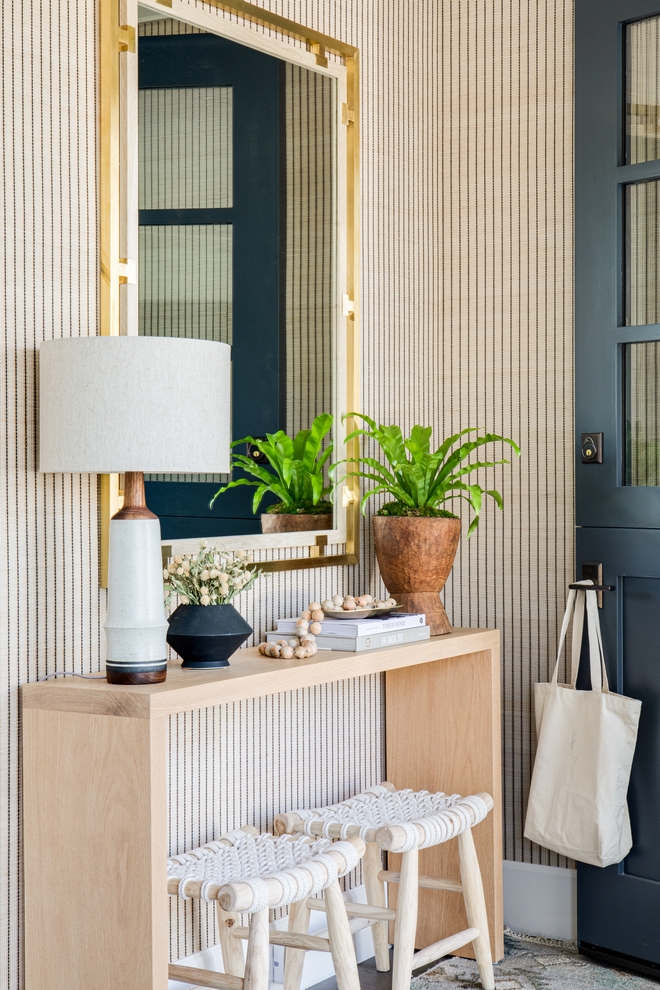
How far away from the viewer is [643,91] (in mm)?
2691

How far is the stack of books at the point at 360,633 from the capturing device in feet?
7.55

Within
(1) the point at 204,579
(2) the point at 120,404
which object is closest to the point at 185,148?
(2) the point at 120,404

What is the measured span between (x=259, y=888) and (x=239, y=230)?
4.35 feet

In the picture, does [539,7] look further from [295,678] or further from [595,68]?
[295,678]

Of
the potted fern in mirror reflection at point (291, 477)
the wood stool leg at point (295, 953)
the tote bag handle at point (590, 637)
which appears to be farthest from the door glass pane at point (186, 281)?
the wood stool leg at point (295, 953)

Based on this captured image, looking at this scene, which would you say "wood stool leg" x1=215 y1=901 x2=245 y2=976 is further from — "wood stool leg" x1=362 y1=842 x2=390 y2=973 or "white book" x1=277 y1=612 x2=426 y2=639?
"white book" x1=277 y1=612 x2=426 y2=639

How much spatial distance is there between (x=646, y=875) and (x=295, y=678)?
114cm

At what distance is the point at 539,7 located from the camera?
290 centimetres

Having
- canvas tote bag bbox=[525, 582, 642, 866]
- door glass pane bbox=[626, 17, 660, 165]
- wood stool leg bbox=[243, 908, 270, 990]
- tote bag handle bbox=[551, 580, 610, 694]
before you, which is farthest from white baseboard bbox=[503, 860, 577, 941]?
door glass pane bbox=[626, 17, 660, 165]

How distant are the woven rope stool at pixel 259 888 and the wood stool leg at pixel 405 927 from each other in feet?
0.55

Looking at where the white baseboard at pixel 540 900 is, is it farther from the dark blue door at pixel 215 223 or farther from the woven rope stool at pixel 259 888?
the dark blue door at pixel 215 223

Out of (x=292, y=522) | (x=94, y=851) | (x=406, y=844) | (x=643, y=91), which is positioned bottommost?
(x=406, y=844)

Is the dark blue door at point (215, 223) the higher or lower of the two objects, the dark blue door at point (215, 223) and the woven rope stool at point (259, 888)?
the higher

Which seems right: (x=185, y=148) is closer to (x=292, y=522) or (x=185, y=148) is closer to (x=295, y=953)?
(x=292, y=522)
